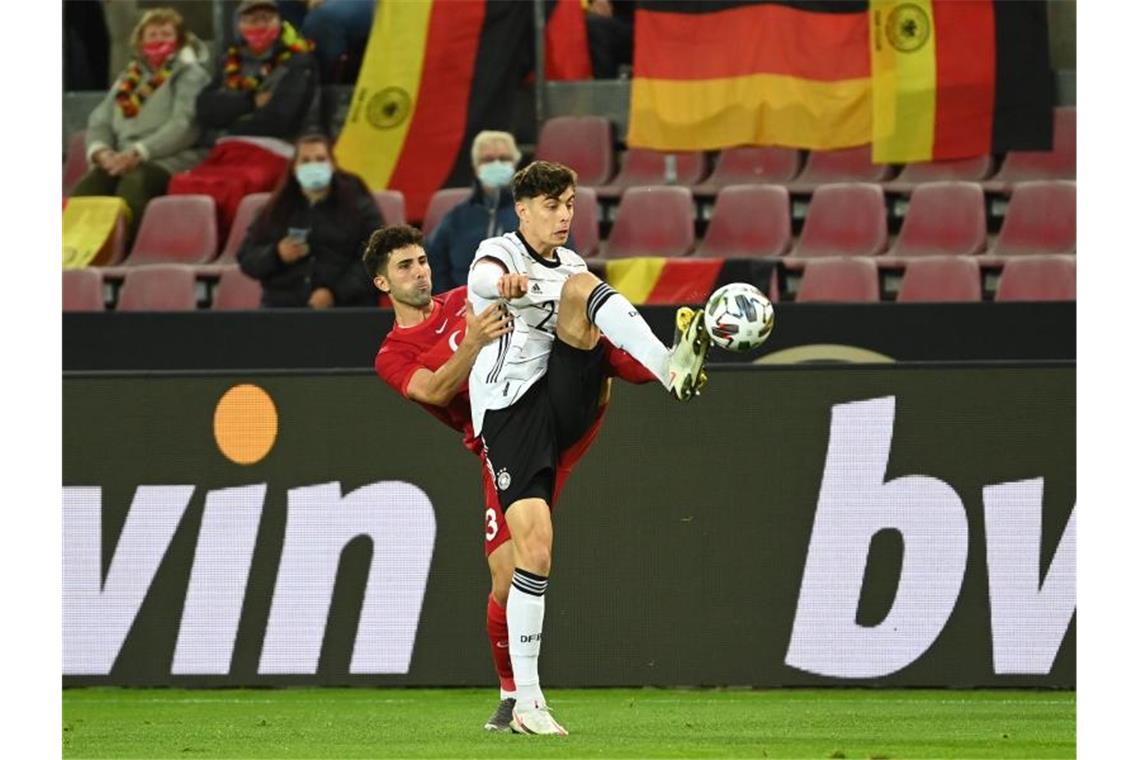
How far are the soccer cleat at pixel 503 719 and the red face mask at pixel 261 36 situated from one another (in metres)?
7.64

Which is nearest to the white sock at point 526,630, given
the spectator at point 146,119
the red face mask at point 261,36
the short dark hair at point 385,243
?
the short dark hair at point 385,243

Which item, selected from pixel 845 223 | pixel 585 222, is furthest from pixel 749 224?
pixel 585 222

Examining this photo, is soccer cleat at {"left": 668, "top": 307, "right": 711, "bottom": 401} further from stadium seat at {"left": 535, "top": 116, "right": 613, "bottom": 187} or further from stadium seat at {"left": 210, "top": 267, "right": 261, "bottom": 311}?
stadium seat at {"left": 535, "top": 116, "right": 613, "bottom": 187}

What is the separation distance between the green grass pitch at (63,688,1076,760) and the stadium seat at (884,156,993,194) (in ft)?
16.6

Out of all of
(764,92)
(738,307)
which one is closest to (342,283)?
(764,92)

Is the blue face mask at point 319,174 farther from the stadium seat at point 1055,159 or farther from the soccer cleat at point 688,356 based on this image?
the soccer cleat at point 688,356

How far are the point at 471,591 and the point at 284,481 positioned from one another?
110cm

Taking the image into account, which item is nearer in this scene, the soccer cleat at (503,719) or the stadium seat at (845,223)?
the soccer cleat at (503,719)

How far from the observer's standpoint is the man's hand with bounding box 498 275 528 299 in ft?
24.3

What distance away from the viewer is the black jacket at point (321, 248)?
12.8 m

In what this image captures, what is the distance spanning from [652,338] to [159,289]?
7532 millimetres

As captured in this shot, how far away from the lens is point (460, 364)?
8.03m

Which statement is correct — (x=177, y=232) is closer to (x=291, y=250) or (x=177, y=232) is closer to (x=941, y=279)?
(x=291, y=250)
